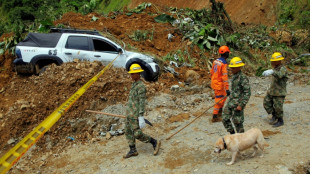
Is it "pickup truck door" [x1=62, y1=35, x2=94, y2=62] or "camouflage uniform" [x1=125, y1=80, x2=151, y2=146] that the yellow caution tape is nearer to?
"pickup truck door" [x1=62, y1=35, x2=94, y2=62]

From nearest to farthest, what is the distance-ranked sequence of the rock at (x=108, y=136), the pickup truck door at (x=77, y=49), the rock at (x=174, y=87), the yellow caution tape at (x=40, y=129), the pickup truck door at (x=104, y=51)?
the yellow caution tape at (x=40, y=129) → the rock at (x=108, y=136) → the pickup truck door at (x=77, y=49) → the pickup truck door at (x=104, y=51) → the rock at (x=174, y=87)

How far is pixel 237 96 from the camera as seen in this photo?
4895mm

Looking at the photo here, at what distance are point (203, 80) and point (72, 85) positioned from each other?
4.86 m

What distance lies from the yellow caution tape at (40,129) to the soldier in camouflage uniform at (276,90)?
15.9 feet

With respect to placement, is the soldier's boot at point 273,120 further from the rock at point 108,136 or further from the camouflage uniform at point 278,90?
the rock at point 108,136

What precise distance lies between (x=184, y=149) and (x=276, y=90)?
2456mm

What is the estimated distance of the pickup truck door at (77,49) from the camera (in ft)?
27.3

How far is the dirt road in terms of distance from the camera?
431cm

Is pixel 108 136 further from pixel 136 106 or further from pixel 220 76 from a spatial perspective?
pixel 220 76

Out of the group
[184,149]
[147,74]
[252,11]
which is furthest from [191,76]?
Answer: [252,11]

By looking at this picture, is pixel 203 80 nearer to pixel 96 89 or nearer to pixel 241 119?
pixel 96 89

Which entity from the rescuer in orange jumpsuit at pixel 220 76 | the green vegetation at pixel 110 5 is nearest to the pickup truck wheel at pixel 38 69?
the rescuer in orange jumpsuit at pixel 220 76

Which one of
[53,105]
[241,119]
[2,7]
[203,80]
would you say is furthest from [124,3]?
[241,119]

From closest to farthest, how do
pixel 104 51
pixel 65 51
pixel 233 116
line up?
pixel 233 116 < pixel 65 51 < pixel 104 51
